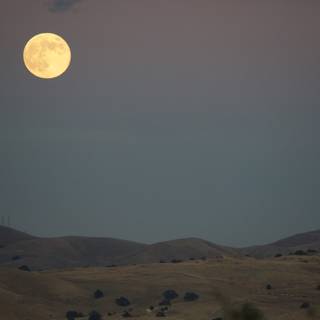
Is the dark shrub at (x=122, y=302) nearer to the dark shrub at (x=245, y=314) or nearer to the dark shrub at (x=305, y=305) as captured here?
the dark shrub at (x=305, y=305)

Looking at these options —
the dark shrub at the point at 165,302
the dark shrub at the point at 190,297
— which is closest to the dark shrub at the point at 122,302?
the dark shrub at the point at 165,302

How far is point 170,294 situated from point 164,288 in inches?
142

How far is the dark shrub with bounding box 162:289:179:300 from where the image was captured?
90350 millimetres

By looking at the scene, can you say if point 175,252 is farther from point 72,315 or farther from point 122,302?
point 72,315

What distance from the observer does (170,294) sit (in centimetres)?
9125

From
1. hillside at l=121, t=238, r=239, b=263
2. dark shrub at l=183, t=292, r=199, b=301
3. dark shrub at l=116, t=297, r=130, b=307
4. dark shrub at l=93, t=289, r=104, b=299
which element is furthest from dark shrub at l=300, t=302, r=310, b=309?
hillside at l=121, t=238, r=239, b=263

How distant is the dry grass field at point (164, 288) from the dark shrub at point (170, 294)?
21.8 inches

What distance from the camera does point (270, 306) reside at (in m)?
82.7

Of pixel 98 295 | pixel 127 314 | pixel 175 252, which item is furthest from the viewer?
pixel 175 252

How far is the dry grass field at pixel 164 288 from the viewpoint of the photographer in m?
83.4

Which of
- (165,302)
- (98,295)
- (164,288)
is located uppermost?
(164,288)

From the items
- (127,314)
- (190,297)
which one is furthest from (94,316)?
(190,297)

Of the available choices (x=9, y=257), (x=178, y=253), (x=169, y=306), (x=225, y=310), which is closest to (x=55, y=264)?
(x=9, y=257)

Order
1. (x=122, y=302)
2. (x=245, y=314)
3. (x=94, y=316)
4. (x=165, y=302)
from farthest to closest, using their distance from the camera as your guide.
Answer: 1. (x=122, y=302)
2. (x=165, y=302)
3. (x=94, y=316)
4. (x=245, y=314)
